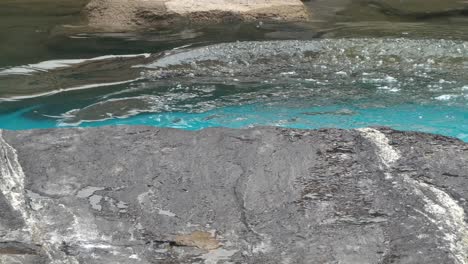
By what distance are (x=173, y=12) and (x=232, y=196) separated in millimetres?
4701

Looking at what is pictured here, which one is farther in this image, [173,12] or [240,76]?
[173,12]

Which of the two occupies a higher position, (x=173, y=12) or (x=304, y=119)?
(x=173, y=12)

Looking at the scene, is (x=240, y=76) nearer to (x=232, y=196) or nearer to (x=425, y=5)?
(x=232, y=196)

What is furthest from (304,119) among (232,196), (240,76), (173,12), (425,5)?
(425,5)

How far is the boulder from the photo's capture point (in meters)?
6.37

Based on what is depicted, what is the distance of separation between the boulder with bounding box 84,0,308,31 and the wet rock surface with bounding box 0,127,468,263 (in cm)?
413

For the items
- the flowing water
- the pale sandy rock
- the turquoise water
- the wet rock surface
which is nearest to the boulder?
the flowing water

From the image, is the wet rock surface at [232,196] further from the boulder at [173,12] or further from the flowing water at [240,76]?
the boulder at [173,12]

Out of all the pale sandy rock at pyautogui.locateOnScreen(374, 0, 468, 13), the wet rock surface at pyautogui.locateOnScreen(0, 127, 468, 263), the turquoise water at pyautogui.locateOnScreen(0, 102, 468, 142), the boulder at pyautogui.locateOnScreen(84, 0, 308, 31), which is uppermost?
the wet rock surface at pyautogui.locateOnScreen(0, 127, 468, 263)

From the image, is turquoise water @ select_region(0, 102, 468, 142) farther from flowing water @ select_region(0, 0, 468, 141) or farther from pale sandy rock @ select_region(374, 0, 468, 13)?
pale sandy rock @ select_region(374, 0, 468, 13)

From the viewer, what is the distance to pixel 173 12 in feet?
21.2

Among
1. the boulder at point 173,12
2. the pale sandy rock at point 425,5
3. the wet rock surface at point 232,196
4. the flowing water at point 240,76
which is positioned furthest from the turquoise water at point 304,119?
the pale sandy rock at point 425,5

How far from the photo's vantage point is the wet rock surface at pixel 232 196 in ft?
5.87

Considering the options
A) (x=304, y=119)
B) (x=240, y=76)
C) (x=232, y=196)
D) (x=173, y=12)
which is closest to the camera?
(x=232, y=196)
